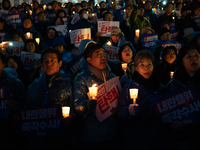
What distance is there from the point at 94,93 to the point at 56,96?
0.68m

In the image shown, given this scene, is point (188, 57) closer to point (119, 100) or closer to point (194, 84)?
point (194, 84)

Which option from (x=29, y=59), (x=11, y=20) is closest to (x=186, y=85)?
(x=29, y=59)

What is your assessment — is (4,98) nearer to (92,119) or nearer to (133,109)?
(92,119)

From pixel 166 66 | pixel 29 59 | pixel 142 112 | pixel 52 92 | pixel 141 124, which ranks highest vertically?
pixel 29 59

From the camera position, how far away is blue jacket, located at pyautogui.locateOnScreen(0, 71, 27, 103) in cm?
320

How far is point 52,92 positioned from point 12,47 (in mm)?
4016

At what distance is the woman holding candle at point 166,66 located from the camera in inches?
177

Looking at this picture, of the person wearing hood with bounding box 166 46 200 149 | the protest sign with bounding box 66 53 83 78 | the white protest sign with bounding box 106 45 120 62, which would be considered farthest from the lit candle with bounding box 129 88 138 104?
the white protest sign with bounding box 106 45 120 62

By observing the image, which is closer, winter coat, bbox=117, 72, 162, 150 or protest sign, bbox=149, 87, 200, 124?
protest sign, bbox=149, 87, 200, 124

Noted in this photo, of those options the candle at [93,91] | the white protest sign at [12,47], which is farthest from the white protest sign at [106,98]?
the white protest sign at [12,47]

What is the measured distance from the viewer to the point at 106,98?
271 centimetres

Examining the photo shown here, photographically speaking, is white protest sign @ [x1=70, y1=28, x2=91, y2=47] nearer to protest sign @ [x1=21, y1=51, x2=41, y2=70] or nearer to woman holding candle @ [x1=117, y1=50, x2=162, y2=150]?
protest sign @ [x1=21, y1=51, x2=41, y2=70]

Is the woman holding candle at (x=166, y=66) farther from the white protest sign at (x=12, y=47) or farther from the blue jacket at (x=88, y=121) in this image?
the white protest sign at (x=12, y=47)

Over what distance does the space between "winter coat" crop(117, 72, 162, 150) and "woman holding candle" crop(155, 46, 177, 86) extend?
1.92m
